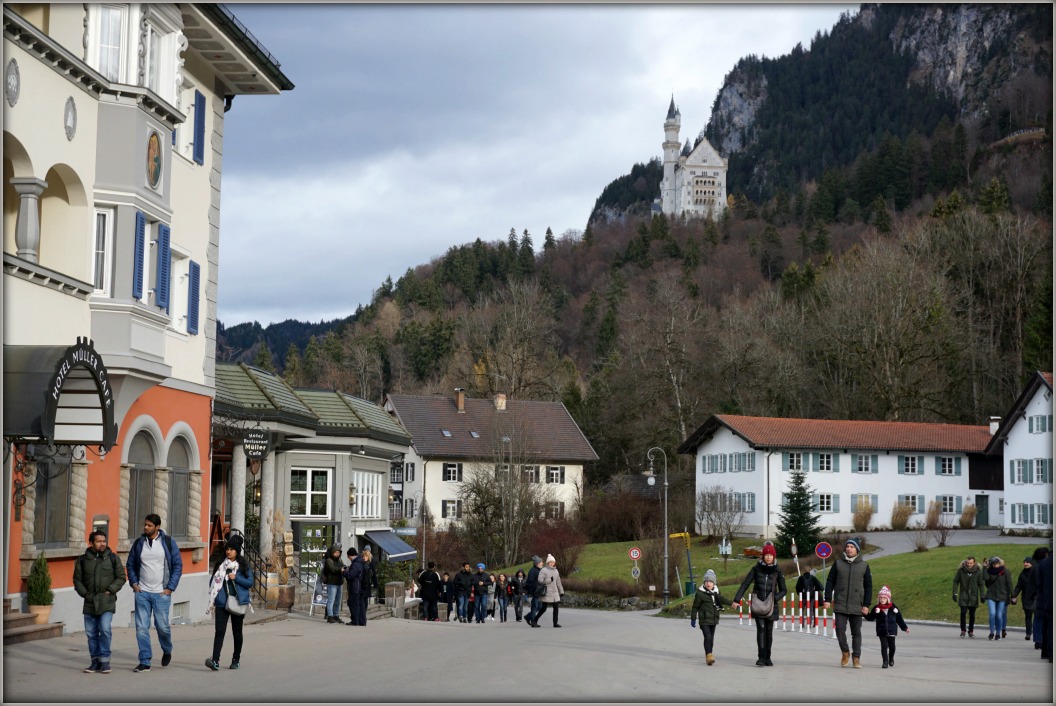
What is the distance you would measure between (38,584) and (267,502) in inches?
517

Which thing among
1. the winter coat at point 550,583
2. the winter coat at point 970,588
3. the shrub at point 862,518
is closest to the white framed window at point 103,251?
the winter coat at point 550,583

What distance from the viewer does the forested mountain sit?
78.6 m

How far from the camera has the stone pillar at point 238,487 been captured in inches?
A: 1137

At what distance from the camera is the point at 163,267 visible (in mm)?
21234

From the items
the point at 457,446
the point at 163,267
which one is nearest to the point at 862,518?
the point at 457,446

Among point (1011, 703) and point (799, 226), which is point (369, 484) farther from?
point (799, 226)

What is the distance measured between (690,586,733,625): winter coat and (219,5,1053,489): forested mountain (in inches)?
1472

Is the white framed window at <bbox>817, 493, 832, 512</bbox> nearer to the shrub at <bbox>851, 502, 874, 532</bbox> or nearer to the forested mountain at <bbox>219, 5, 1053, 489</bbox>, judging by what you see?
the shrub at <bbox>851, 502, 874, 532</bbox>

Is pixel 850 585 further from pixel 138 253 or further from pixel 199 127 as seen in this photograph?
pixel 199 127

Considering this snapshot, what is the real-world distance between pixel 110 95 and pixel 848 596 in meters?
13.1

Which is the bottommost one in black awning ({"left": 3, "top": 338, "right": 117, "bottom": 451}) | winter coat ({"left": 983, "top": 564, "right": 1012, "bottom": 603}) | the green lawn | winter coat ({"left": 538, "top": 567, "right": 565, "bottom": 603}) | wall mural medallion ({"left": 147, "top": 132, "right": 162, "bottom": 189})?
the green lawn

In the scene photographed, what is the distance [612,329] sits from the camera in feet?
407

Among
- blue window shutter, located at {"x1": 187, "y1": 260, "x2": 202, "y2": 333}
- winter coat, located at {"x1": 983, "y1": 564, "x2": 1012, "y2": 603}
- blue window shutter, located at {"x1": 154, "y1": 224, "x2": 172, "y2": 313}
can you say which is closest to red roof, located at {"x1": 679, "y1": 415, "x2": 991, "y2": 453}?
winter coat, located at {"x1": 983, "y1": 564, "x2": 1012, "y2": 603}

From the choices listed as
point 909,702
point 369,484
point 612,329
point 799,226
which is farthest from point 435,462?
point 799,226
